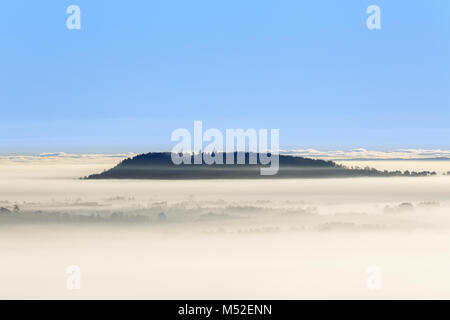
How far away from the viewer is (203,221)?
61.5 m

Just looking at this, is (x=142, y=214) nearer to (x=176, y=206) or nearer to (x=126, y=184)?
(x=176, y=206)

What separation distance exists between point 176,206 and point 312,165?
10816 cm

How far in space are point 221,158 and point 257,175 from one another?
12.8 m

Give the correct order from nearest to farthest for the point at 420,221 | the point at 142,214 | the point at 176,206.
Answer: the point at 420,221 → the point at 142,214 → the point at 176,206

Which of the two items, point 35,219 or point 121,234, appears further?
point 35,219

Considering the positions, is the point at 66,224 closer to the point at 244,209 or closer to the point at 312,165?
the point at 244,209

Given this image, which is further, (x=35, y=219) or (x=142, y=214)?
(x=142, y=214)

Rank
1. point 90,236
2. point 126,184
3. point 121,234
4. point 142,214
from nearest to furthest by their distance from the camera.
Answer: point 90,236, point 121,234, point 142,214, point 126,184

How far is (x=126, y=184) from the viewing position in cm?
17612

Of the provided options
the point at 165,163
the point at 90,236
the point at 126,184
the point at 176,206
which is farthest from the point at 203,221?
the point at 165,163

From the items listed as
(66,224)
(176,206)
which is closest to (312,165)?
(176,206)

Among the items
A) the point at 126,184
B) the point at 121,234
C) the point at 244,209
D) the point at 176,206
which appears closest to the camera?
the point at 121,234

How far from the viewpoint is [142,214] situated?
242 feet

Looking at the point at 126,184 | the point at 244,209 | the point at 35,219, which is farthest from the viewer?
the point at 126,184
